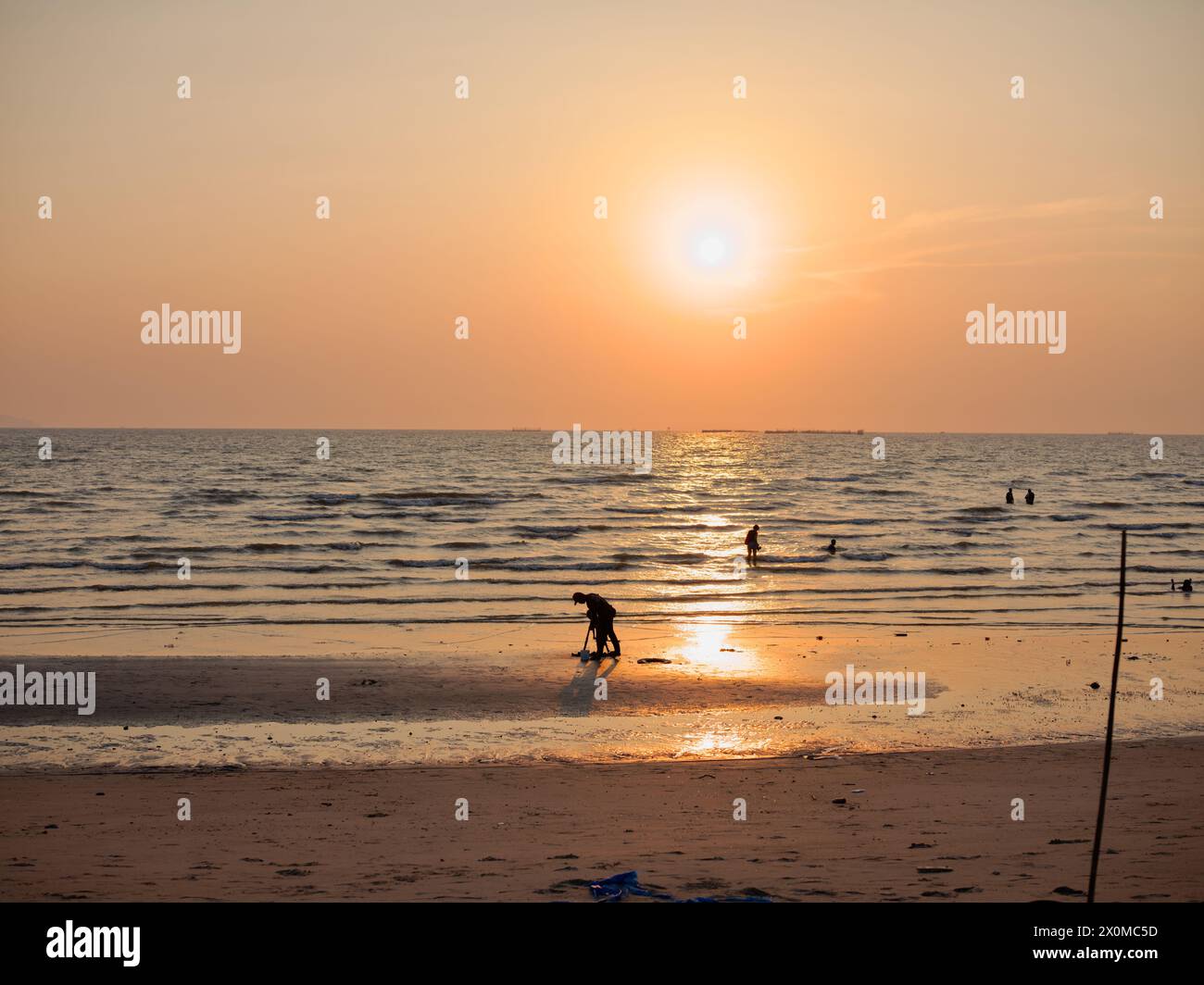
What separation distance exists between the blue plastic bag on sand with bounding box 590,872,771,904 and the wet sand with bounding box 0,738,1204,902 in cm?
20

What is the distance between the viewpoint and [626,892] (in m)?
8.80

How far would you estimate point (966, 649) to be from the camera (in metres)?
22.6

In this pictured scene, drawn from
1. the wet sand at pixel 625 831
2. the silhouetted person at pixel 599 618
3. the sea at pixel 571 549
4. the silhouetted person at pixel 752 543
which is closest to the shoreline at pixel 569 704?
the silhouetted person at pixel 599 618

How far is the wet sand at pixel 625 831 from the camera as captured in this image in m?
9.22

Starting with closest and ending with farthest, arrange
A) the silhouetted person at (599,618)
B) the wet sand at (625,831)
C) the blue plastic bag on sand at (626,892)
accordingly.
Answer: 1. the blue plastic bag on sand at (626,892)
2. the wet sand at (625,831)
3. the silhouetted person at (599,618)

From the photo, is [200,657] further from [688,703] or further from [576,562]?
[576,562]

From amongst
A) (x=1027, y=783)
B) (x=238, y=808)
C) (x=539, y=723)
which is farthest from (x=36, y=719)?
(x=1027, y=783)

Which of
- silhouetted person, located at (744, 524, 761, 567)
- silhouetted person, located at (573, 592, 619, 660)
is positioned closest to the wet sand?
silhouetted person, located at (573, 592, 619, 660)

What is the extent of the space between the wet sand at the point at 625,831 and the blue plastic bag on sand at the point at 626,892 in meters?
0.20

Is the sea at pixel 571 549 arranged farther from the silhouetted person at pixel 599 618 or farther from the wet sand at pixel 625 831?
the wet sand at pixel 625 831

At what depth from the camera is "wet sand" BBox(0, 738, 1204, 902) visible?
9219mm

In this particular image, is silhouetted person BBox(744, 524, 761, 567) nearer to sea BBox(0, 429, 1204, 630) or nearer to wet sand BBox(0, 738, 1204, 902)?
sea BBox(0, 429, 1204, 630)
